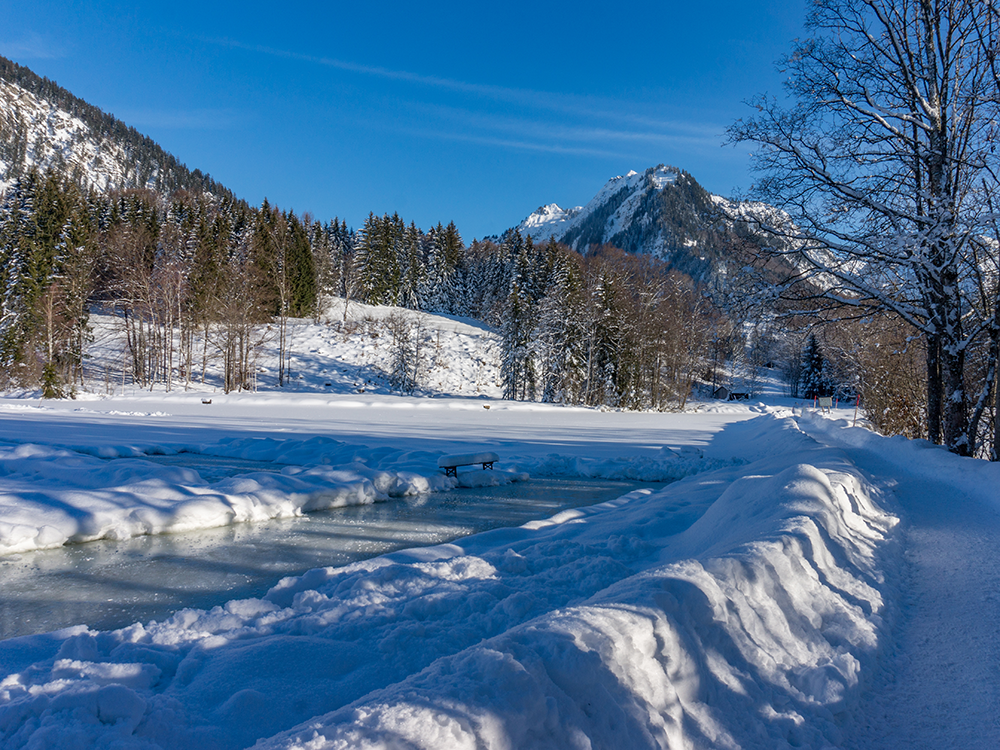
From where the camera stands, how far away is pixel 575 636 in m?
2.16

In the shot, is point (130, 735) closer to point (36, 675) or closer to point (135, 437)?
point (36, 675)

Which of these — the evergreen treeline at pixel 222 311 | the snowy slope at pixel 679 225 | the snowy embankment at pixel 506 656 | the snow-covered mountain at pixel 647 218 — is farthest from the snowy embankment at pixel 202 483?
the snow-covered mountain at pixel 647 218

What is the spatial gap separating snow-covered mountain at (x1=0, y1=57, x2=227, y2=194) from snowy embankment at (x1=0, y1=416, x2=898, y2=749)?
15246cm

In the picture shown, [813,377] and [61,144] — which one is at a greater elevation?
[61,144]

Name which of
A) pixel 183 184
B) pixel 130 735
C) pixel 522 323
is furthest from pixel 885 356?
pixel 183 184

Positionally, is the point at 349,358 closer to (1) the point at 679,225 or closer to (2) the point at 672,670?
(2) the point at 672,670

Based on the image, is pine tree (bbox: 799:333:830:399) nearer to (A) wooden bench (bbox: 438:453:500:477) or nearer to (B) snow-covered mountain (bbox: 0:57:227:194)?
(A) wooden bench (bbox: 438:453:500:477)

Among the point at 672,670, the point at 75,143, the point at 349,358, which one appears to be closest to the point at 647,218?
the point at 349,358

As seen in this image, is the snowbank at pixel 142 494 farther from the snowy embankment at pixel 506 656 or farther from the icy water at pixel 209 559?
the snowy embankment at pixel 506 656

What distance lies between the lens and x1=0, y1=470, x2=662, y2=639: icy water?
397cm

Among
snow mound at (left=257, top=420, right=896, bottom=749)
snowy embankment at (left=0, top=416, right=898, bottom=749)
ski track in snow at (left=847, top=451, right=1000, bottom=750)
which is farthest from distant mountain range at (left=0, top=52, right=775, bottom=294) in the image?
snow mound at (left=257, top=420, right=896, bottom=749)

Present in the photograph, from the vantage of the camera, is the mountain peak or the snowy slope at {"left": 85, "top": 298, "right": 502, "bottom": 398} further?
the mountain peak

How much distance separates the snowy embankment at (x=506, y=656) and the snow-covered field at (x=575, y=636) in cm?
1

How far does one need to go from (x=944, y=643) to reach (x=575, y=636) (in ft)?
8.29
